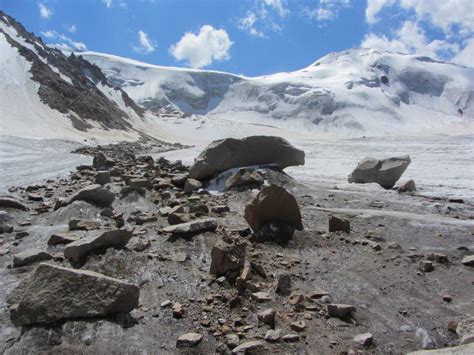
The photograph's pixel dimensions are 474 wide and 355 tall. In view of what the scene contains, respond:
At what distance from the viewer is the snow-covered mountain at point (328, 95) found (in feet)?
496

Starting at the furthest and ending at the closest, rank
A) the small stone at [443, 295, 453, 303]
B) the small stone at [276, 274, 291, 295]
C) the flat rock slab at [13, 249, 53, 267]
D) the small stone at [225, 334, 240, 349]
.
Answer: the flat rock slab at [13, 249, 53, 267] < the small stone at [443, 295, 453, 303] < the small stone at [276, 274, 291, 295] < the small stone at [225, 334, 240, 349]

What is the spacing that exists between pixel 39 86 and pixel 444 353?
235 feet

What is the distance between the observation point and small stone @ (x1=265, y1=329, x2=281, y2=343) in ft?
14.7

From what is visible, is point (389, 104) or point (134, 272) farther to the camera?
point (389, 104)

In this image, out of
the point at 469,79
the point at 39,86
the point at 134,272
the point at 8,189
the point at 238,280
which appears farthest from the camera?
the point at 469,79

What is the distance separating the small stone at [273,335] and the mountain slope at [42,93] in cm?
4511

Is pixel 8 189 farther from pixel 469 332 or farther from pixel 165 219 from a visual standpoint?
pixel 469 332

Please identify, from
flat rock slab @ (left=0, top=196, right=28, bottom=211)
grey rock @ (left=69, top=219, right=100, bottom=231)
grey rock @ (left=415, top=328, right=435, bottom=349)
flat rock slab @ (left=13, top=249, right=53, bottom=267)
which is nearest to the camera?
grey rock @ (left=415, top=328, right=435, bottom=349)

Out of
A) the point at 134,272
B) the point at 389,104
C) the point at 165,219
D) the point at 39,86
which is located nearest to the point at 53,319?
the point at 134,272

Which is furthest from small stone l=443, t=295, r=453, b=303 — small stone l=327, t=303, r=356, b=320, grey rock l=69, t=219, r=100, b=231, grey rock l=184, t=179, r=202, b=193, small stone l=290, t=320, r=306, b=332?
grey rock l=184, t=179, r=202, b=193

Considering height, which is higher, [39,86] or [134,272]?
[39,86]

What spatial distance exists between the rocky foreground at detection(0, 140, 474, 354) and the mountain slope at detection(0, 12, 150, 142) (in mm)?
41254

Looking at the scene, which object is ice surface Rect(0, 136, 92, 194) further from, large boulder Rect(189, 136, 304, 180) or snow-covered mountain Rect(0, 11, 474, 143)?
snow-covered mountain Rect(0, 11, 474, 143)

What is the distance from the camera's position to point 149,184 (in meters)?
11.1
